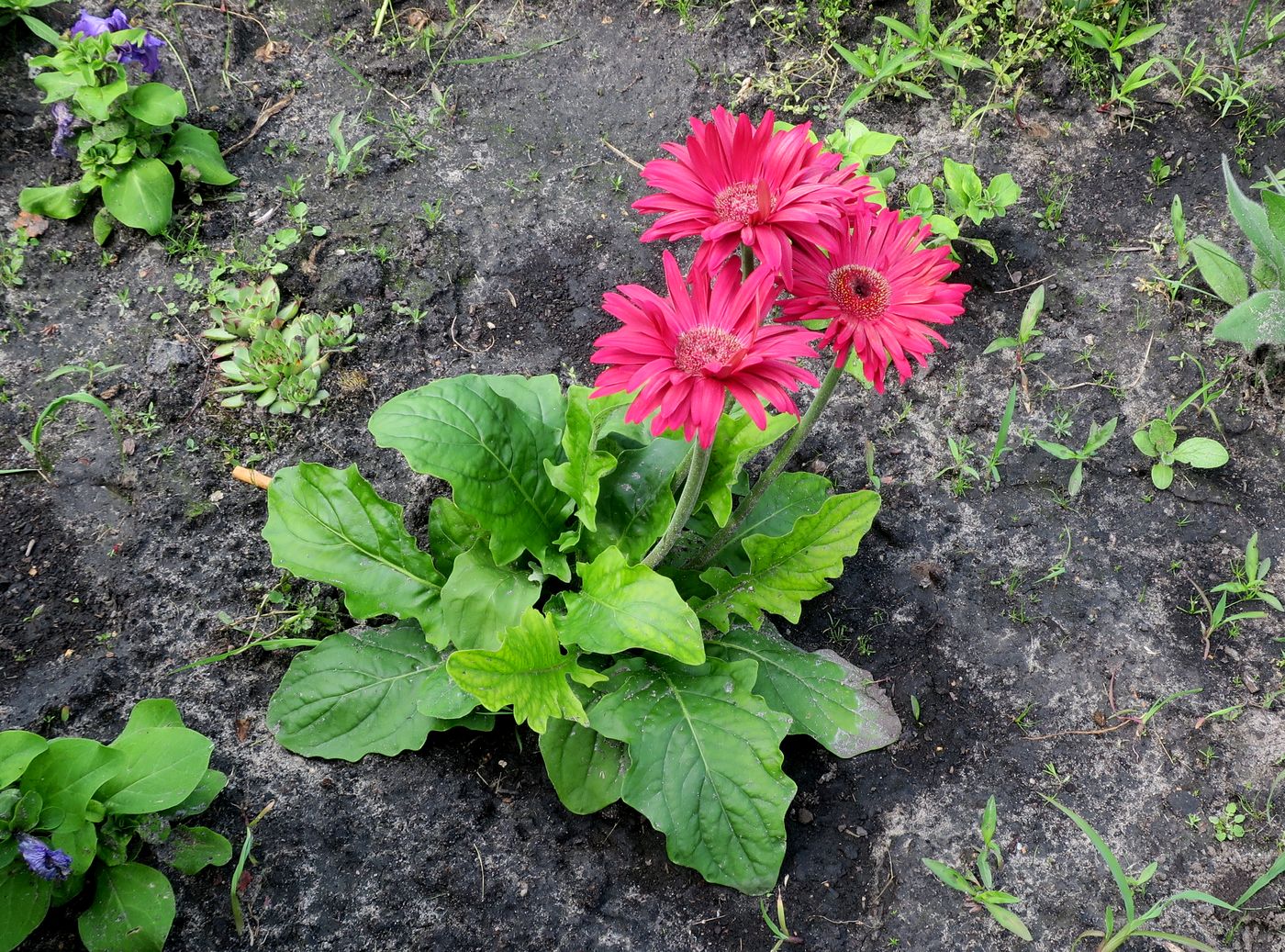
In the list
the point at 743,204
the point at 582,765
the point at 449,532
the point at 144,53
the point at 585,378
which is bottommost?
the point at 582,765

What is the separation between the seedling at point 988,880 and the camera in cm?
234

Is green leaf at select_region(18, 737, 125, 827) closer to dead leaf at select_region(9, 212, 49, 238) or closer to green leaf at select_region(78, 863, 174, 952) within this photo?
green leaf at select_region(78, 863, 174, 952)

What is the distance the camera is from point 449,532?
2.68 metres

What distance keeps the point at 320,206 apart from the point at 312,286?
1.29 ft

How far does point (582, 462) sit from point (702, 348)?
632 millimetres

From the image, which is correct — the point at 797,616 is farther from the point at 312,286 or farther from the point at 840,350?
the point at 312,286

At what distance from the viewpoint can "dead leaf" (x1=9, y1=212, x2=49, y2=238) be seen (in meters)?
3.36

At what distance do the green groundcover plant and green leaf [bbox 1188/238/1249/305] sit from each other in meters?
3.46

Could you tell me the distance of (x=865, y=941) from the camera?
7.76ft

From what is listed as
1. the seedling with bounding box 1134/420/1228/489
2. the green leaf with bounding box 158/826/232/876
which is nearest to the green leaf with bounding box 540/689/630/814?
the green leaf with bounding box 158/826/232/876

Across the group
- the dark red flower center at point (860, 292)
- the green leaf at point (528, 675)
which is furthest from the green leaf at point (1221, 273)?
the green leaf at point (528, 675)

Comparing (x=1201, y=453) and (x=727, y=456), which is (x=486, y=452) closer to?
(x=727, y=456)

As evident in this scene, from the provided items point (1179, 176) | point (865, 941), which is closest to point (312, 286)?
point (865, 941)

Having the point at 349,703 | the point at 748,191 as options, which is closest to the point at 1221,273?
the point at 748,191
